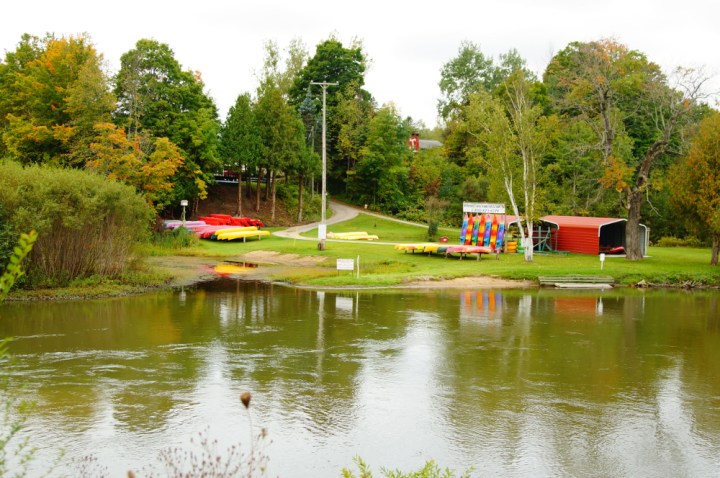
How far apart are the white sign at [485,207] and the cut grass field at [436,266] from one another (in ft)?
9.07

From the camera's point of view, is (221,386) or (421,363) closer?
(221,386)

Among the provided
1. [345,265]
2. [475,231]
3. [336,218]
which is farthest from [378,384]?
[336,218]

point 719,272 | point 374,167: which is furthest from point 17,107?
point 719,272

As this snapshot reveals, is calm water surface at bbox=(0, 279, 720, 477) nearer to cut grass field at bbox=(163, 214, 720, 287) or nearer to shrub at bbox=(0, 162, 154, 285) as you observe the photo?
shrub at bbox=(0, 162, 154, 285)

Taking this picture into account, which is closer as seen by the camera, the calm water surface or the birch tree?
the calm water surface

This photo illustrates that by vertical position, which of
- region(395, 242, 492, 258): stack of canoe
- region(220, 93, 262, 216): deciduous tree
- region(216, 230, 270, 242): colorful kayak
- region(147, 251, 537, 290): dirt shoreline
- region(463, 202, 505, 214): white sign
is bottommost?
region(147, 251, 537, 290): dirt shoreline

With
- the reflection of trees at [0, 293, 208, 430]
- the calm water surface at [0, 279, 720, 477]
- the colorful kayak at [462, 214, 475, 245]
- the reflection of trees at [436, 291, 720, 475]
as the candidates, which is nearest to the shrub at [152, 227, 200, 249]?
the colorful kayak at [462, 214, 475, 245]

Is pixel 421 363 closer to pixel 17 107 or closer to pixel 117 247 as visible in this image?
pixel 117 247

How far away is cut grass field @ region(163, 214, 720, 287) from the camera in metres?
29.0

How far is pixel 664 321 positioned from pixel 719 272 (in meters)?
12.7

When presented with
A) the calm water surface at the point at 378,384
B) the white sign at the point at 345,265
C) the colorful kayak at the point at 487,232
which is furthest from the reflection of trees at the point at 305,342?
the colorful kayak at the point at 487,232

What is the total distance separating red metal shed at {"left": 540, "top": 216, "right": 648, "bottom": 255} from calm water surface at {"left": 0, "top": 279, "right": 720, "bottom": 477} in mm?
16191

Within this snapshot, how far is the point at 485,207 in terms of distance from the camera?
38.9m

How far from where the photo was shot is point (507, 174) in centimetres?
3519
